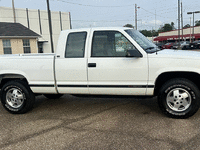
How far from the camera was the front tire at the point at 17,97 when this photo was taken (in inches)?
195

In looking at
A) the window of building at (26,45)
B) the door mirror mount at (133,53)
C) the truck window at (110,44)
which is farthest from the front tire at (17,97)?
the window of building at (26,45)

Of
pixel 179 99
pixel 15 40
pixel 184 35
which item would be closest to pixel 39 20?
pixel 15 40

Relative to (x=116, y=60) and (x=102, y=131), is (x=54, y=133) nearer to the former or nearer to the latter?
(x=102, y=131)

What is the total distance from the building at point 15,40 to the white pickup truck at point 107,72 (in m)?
15.9

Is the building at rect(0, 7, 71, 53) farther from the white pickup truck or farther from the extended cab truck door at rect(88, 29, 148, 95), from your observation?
the extended cab truck door at rect(88, 29, 148, 95)

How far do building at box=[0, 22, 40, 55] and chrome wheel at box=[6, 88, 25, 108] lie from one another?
15.6m

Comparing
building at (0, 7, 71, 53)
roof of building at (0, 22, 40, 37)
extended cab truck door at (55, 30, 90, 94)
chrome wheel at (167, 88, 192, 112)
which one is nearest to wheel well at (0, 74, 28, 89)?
extended cab truck door at (55, 30, 90, 94)

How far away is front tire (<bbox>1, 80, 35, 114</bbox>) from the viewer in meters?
4.95

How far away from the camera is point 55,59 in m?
4.66

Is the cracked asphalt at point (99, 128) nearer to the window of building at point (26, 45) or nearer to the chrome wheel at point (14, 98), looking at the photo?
the chrome wheel at point (14, 98)

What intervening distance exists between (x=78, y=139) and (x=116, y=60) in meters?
1.75

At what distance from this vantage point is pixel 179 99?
4.20 meters

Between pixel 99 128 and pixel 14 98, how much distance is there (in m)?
2.33

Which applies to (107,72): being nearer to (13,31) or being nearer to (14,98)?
(14,98)
